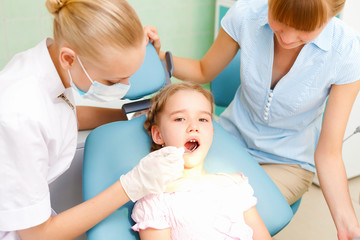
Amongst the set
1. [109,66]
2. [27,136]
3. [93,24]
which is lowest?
[27,136]

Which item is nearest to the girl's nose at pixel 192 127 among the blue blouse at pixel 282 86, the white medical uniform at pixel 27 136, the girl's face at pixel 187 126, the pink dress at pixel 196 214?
the girl's face at pixel 187 126

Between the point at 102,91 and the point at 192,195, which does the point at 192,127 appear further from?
the point at 102,91

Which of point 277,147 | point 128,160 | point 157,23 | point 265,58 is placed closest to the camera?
point 128,160

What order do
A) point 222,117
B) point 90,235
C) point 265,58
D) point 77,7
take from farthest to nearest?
point 222,117, point 265,58, point 90,235, point 77,7

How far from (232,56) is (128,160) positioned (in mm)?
673

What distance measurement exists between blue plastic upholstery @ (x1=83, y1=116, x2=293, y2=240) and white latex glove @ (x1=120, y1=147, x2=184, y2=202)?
14 cm

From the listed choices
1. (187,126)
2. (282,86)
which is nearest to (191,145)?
(187,126)

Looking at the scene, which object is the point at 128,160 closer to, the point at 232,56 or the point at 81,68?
the point at 81,68

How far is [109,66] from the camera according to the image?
3.60 ft

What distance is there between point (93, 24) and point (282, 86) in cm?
80

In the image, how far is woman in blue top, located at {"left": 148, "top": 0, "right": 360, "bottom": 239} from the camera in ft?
4.38

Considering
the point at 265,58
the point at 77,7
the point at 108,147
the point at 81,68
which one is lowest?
the point at 108,147

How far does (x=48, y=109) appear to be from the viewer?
1.15m

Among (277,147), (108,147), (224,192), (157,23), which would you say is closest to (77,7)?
(108,147)
